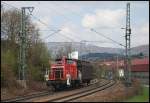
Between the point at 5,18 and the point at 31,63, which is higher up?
the point at 5,18

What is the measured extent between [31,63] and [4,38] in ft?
21.0

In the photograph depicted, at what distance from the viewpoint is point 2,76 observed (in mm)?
47469

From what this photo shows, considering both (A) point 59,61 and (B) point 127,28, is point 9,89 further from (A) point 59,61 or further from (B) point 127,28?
(B) point 127,28

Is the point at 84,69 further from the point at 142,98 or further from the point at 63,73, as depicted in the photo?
the point at 142,98

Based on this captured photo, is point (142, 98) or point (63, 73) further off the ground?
point (63, 73)

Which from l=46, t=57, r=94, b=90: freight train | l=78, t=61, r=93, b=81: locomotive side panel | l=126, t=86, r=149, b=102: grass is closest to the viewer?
l=126, t=86, r=149, b=102: grass

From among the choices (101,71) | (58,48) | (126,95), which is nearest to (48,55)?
(126,95)

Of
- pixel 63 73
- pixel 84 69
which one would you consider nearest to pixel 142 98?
pixel 63 73

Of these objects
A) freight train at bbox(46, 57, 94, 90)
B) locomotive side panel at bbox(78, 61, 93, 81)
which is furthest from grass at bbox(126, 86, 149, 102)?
locomotive side panel at bbox(78, 61, 93, 81)

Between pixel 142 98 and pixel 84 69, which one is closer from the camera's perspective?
pixel 142 98

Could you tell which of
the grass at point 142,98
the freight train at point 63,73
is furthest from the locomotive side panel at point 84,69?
the grass at point 142,98

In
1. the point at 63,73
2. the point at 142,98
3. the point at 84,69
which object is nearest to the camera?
the point at 142,98

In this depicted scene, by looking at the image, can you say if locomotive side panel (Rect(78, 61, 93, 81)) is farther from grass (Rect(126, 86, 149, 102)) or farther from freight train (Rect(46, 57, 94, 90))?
grass (Rect(126, 86, 149, 102))

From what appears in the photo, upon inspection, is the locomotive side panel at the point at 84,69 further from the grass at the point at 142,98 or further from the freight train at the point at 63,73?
the grass at the point at 142,98
